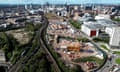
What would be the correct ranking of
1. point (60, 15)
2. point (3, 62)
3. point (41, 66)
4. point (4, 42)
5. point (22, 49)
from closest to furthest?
point (41, 66) → point (3, 62) → point (22, 49) → point (4, 42) → point (60, 15)

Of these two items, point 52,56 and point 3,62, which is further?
point 52,56

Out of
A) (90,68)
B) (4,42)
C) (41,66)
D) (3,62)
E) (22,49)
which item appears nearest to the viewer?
(41,66)

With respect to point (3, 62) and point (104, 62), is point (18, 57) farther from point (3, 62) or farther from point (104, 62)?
point (104, 62)

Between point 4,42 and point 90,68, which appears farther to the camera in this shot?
point 4,42

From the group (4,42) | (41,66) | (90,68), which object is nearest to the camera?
(41,66)

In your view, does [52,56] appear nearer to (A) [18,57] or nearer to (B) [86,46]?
(A) [18,57]

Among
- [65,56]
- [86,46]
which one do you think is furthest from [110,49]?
[65,56]

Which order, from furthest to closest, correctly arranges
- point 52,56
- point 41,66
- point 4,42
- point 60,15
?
point 60,15 < point 4,42 < point 52,56 < point 41,66

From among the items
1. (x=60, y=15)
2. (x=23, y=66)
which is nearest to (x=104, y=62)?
(x=23, y=66)
